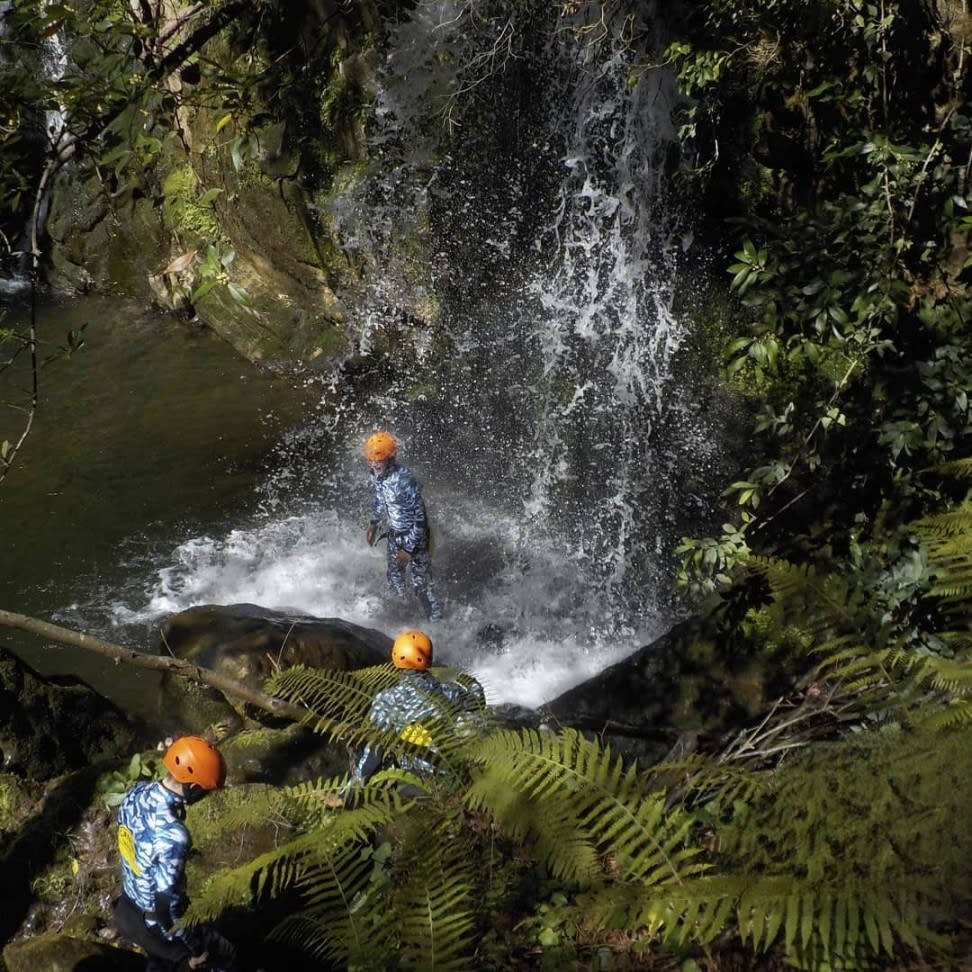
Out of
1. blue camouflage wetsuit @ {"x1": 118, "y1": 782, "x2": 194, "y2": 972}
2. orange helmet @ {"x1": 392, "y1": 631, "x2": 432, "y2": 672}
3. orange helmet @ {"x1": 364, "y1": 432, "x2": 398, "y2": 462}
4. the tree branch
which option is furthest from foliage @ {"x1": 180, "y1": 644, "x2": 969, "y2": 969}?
orange helmet @ {"x1": 364, "y1": 432, "x2": 398, "y2": 462}

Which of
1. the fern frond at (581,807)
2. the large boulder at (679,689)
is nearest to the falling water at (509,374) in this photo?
the large boulder at (679,689)

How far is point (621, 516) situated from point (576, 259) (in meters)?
3.12

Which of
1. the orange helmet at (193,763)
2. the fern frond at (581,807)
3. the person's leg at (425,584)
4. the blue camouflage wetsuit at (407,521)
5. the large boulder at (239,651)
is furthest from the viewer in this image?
the person's leg at (425,584)

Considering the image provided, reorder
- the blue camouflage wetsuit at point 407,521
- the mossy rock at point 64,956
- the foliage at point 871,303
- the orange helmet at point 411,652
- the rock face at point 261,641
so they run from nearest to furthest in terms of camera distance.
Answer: the foliage at point 871,303
the mossy rock at point 64,956
the orange helmet at point 411,652
the rock face at point 261,641
the blue camouflage wetsuit at point 407,521

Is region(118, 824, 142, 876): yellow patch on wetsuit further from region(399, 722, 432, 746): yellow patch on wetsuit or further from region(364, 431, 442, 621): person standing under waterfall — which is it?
region(364, 431, 442, 621): person standing under waterfall

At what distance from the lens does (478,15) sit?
10.0 m

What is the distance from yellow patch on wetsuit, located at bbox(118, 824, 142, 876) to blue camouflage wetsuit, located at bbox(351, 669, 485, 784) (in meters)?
1.05

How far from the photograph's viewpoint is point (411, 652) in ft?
16.1

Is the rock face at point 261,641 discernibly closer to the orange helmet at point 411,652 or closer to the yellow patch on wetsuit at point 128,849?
the orange helmet at point 411,652

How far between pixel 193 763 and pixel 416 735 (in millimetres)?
1094

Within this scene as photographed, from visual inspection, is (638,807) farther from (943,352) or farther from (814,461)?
(943,352)

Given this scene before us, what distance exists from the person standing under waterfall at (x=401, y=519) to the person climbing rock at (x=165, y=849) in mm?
4006

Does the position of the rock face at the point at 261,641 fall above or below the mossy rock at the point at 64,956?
above

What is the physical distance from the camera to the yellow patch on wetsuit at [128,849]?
4.19m
